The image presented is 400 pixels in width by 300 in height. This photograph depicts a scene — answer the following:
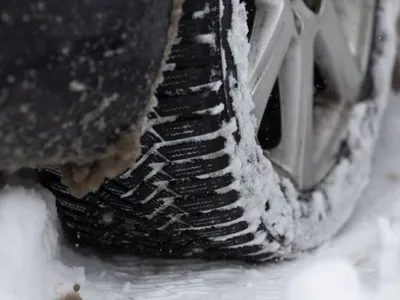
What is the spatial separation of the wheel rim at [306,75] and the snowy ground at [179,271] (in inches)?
9.1

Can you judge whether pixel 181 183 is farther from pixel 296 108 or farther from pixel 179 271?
pixel 296 108

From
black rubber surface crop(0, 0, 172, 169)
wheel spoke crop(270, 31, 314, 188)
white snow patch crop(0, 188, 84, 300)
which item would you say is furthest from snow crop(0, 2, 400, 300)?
black rubber surface crop(0, 0, 172, 169)

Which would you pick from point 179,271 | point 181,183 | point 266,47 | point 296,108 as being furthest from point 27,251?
point 296,108

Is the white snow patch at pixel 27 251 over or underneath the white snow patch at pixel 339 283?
over

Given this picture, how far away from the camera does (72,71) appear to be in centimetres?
75

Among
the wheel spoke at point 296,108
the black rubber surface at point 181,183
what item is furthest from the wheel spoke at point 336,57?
the black rubber surface at point 181,183

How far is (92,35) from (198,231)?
23.8 inches

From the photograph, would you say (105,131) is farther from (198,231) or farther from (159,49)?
(198,231)

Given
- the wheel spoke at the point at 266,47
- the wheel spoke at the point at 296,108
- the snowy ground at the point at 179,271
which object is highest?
the wheel spoke at the point at 266,47

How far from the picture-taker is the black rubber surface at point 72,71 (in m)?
0.71

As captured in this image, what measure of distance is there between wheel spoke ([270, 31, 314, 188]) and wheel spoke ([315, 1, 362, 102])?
12 centimetres

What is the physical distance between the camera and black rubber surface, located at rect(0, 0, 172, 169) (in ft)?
2.32

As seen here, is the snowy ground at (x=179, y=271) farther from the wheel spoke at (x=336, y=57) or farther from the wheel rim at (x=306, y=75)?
the wheel spoke at (x=336, y=57)

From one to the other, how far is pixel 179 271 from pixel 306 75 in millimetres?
526
